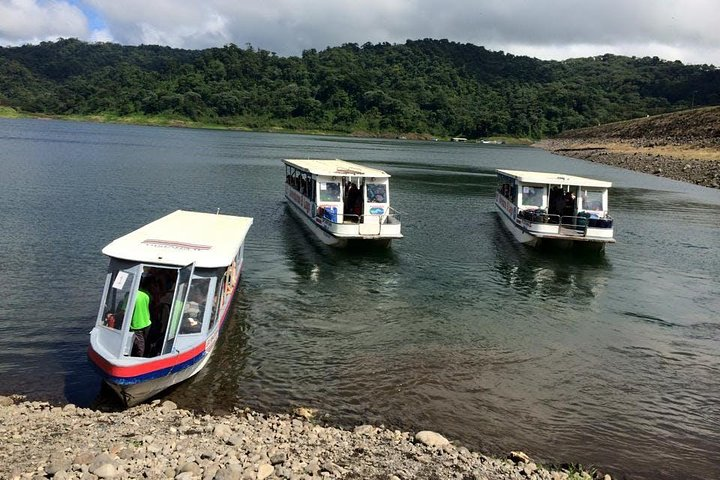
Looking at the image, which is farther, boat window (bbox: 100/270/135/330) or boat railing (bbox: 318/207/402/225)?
boat railing (bbox: 318/207/402/225)

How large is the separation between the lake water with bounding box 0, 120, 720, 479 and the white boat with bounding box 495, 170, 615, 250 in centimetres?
131

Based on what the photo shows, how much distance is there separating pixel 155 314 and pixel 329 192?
1867 centimetres

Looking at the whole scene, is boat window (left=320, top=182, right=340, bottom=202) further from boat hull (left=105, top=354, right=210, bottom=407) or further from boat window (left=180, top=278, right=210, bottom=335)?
boat hull (left=105, top=354, right=210, bottom=407)

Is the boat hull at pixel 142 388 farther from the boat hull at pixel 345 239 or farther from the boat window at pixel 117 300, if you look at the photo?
the boat hull at pixel 345 239

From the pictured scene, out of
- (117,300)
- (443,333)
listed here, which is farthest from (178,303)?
(443,333)

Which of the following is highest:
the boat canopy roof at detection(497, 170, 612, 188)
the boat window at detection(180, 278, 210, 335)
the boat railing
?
the boat canopy roof at detection(497, 170, 612, 188)

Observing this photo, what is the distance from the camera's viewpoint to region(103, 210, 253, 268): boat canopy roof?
13.6 metres

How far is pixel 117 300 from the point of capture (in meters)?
13.3

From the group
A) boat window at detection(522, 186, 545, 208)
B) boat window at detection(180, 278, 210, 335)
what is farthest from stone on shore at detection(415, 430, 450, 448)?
boat window at detection(522, 186, 545, 208)

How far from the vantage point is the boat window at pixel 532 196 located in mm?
33719

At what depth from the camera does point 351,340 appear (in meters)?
17.9

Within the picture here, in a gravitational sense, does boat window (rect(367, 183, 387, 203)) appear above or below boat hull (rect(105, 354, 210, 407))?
above

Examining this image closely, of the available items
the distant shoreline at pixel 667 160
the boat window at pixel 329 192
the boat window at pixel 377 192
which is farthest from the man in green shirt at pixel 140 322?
the distant shoreline at pixel 667 160

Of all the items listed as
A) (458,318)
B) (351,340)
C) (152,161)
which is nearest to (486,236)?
(458,318)
